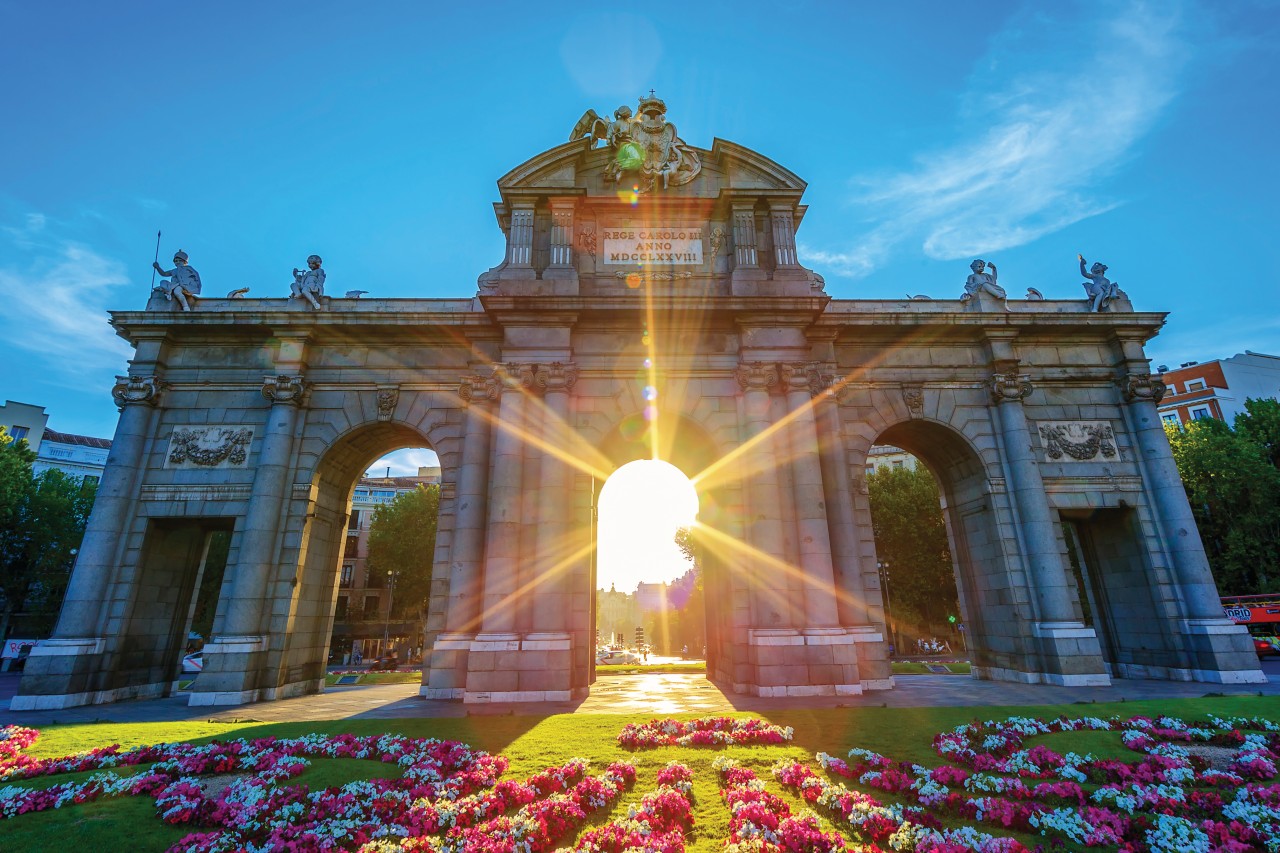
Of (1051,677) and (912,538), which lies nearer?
(1051,677)

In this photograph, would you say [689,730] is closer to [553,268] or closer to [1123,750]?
[1123,750]

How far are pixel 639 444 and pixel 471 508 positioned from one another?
606 cm

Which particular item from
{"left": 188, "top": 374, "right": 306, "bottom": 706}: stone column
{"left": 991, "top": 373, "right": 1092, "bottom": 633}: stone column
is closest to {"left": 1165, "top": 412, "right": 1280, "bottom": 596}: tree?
{"left": 991, "top": 373, "right": 1092, "bottom": 633}: stone column

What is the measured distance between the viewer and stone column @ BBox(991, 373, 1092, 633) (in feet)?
60.7

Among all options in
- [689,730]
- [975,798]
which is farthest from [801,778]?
[689,730]

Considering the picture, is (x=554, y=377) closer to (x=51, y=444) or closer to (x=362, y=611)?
(x=362, y=611)

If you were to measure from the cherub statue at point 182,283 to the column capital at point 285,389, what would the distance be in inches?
176

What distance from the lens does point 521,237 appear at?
20.9 m

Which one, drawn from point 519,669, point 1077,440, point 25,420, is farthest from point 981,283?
point 25,420

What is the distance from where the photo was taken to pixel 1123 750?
31.8ft

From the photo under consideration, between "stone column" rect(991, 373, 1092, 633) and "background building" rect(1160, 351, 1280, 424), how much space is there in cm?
4790

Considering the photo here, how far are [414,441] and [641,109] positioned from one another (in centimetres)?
1459

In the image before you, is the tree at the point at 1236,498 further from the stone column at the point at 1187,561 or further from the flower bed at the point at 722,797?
the flower bed at the point at 722,797

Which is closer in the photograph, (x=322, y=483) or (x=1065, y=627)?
(x=1065, y=627)
